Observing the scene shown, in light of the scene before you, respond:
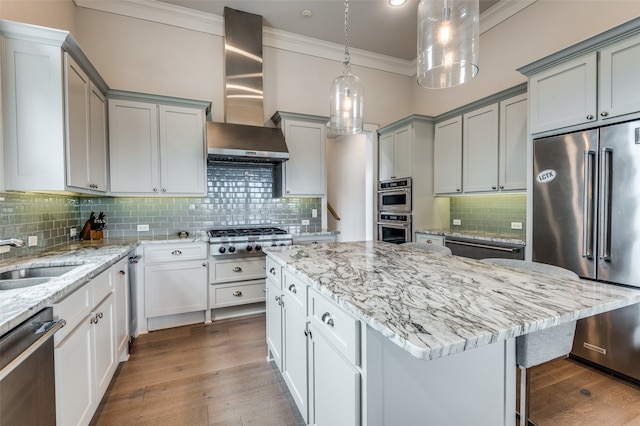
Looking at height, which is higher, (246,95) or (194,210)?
(246,95)

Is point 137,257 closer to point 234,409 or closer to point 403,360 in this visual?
point 234,409

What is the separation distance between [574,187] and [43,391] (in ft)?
11.1

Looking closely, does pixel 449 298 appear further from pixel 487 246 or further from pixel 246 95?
pixel 246 95

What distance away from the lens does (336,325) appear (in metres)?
1.18

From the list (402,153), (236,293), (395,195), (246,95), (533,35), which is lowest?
(236,293)

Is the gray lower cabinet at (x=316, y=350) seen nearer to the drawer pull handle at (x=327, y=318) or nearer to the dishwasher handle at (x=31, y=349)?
the drawer pull handle at (x=327, y=318)

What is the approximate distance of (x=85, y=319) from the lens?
158 centimetres

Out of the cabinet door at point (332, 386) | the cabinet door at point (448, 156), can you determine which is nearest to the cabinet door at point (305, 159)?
the cabinet door at point (448, 156)

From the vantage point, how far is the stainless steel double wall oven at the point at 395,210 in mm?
3971

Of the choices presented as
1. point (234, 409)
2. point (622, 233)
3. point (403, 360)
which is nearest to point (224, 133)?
point (234, 409)

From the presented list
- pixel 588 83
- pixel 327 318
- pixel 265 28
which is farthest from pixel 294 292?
pixel 265 28

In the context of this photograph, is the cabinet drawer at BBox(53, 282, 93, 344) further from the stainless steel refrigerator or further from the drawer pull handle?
the stainless steel refrigerator

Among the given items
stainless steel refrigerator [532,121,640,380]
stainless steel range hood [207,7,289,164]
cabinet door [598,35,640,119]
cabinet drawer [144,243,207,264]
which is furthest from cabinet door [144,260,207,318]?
cabinet door [598,35,640,119]

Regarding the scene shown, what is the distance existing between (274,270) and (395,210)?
2591 millimetres
